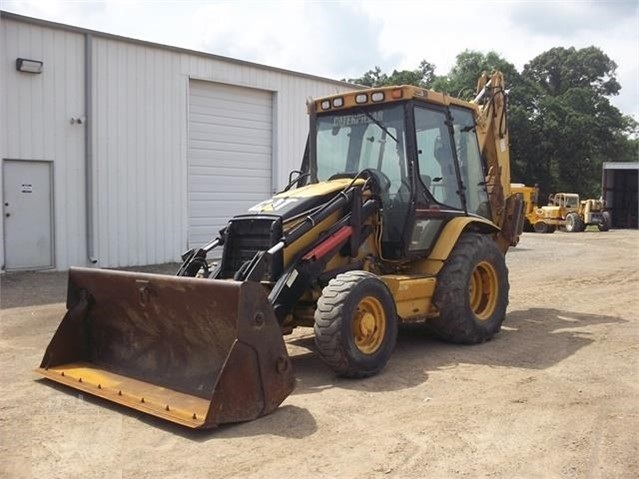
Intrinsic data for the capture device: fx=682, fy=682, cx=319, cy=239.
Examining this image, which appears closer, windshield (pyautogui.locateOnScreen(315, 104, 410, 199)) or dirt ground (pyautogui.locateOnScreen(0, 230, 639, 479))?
dirt ground (pyautogui.locateOnScreen(0, 230, 639, 479))

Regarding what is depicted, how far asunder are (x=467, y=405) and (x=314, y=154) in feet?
12.1

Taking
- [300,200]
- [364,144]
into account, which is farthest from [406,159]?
[300,200]

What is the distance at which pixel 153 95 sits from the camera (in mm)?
14766

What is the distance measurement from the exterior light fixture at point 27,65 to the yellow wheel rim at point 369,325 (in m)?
9.43

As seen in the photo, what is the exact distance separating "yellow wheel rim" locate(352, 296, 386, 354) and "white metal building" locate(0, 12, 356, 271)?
8.78 metres

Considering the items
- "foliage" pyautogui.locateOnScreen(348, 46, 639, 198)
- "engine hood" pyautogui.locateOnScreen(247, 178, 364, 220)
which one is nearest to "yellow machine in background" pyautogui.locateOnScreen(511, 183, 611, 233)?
"foliage" pyautogui.locateOnScreen(348, 46, 639, 198)

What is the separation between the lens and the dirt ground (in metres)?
4.27

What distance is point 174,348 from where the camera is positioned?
580cm

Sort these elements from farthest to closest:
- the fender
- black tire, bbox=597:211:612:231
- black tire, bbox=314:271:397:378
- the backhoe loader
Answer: black tire, bbox=597:211:612:231, the fender, black tire, bbox=314:271:397:378, the backhoe loader

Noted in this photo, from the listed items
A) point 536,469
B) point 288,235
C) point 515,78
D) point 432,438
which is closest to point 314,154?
point 288,235

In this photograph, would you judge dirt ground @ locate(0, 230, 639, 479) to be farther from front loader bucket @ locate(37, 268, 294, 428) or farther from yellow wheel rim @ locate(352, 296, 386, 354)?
yellow wheel rim @ locate(352, 296, 386, 354)

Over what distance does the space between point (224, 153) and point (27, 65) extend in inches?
202

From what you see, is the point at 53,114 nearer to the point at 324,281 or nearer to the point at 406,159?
the point at 406,159

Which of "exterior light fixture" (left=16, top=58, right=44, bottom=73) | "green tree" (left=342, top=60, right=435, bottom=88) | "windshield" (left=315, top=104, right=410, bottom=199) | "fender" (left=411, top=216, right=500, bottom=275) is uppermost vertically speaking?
"green tree" (left=342, top=60, right=435, bottom=88)
